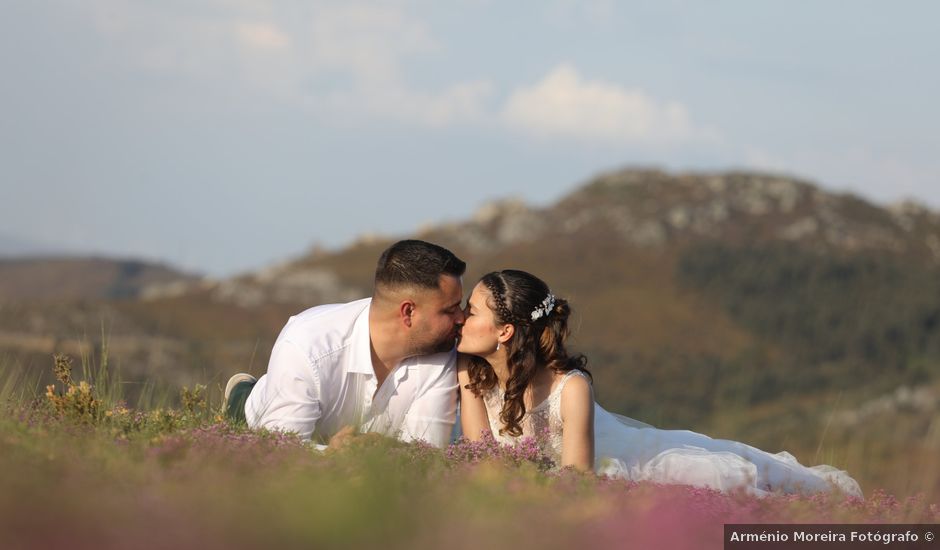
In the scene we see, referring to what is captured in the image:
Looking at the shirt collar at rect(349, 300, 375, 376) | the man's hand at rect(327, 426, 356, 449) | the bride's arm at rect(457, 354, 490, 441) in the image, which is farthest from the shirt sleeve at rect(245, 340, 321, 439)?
the bride's arm at rect(457, 354, 490, 441)

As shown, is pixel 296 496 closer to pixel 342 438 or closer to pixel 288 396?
pixel 342 438

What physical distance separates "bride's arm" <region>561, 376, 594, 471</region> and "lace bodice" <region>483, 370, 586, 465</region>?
25 centimetres

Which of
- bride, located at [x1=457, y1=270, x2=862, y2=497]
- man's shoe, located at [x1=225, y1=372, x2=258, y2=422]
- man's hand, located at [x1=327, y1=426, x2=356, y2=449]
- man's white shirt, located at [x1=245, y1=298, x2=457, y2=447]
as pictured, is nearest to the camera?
man's hand, located at [x1=327, y1=426, x2=356, y2=449]

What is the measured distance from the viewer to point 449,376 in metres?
6.89

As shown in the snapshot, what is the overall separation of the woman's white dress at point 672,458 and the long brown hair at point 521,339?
0.12 metres

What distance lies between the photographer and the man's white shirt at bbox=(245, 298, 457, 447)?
624 centimetres

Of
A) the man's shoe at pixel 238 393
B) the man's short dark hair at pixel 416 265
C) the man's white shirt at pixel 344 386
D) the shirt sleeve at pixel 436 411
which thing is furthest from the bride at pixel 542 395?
the man's shoe at pixel 238 393

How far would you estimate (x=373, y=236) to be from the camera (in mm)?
98875

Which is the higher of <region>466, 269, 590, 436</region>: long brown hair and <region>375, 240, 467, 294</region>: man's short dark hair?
<region>375, 240, 467, 294</region>: man's short dark hair

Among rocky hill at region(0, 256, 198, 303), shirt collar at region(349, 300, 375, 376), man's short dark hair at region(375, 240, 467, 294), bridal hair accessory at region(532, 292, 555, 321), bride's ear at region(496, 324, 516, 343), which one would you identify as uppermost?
man's short dark hair at region(375, 240, 467, 294)

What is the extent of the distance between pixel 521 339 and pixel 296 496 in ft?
11.8

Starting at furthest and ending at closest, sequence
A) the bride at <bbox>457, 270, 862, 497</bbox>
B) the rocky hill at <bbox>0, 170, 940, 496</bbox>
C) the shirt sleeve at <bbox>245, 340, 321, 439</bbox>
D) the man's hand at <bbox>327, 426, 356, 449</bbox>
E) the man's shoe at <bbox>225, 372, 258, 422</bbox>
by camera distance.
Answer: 1. the rocky hill at <bbox>0, 170, 940, 496</bbox>
2. the man's shoe at <bbox>225, 372, 258, 422</bbox>
3. the bride at <bbox>457, 270, 862, 497</bbox>
4. the shirt sleeve at <bbox>245, 340, 321, 439</bbox>
5. the man's hand at <bbox>327, 426, 356, 449</bbox>

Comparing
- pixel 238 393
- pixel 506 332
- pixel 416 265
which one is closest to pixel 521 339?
pixel 506 332

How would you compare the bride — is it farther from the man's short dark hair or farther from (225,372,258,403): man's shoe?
(225,372,258,403): man's shoe
